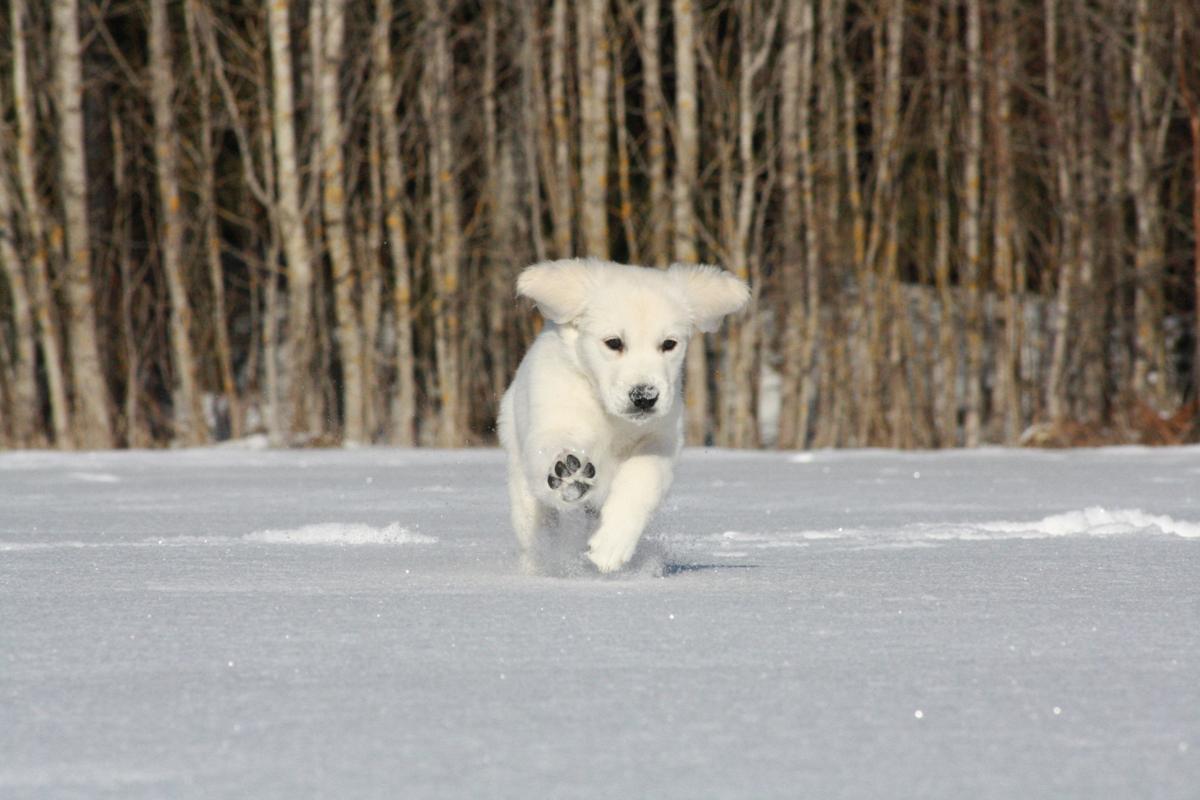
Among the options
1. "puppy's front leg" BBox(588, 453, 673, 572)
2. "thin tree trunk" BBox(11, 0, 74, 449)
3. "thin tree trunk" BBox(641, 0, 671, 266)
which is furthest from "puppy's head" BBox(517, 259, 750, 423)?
"thin tree trunk" BBox(11, 0, 74, 449)

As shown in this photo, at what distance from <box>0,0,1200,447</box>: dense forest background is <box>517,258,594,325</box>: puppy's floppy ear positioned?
26.4 feet

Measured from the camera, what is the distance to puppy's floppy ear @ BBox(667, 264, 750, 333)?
459cm

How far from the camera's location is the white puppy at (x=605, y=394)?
159 inches

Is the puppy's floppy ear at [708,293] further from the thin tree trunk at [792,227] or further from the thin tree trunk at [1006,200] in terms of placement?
the thin tree trunk at [1006,200]

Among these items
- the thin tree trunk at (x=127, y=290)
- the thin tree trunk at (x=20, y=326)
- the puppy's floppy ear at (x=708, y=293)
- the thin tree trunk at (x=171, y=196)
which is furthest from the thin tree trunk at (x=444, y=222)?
the puppy's floppy ear at (x=708, y=293)

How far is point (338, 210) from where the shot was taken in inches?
502

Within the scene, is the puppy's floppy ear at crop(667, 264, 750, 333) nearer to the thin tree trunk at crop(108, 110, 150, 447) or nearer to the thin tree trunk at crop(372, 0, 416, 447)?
the thin tree trunk at crop(372, 0, 416, 447)

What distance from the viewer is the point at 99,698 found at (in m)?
2.41

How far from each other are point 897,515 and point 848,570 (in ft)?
6.74

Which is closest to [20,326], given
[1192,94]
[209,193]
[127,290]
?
[127,290]

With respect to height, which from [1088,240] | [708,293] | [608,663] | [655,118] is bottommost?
[1088,240]

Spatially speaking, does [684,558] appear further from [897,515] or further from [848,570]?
→ [897,515]

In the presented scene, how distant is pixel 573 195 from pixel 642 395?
38.8 feet

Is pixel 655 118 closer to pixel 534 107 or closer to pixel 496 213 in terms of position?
pixel 534 107
